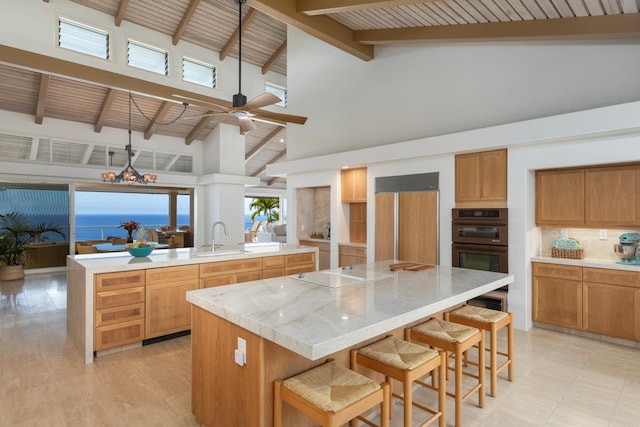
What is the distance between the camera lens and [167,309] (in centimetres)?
372

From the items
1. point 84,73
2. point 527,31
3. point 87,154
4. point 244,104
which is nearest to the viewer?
point 527,31

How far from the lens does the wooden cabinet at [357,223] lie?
6645 millimetres

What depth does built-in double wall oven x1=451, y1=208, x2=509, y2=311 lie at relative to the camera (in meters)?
4.35

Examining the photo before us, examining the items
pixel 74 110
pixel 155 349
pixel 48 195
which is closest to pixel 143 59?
pixel 74 110

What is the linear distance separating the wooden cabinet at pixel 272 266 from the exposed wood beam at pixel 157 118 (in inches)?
205

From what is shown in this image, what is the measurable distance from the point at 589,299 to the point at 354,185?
3758mm

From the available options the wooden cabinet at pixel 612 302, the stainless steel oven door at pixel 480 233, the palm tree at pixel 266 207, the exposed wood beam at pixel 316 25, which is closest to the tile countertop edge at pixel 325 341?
the stainless steel oven door at pixel 480 233

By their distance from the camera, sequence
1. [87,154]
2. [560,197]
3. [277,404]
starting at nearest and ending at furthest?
1. [277,404]
2. [560,197]
3. [87,154]

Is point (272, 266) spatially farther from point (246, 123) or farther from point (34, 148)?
point (34, 148)

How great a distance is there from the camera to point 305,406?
62.5 inches

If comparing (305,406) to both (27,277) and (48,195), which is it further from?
(48,195)

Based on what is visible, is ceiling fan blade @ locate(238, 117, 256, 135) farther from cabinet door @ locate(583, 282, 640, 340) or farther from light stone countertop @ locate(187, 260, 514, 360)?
cabinet door @ locate(583, 282, 640, 340)

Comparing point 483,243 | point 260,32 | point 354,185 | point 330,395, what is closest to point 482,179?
point 483,243

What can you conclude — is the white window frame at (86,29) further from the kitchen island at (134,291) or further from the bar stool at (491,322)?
the bar stool at (491,322)
